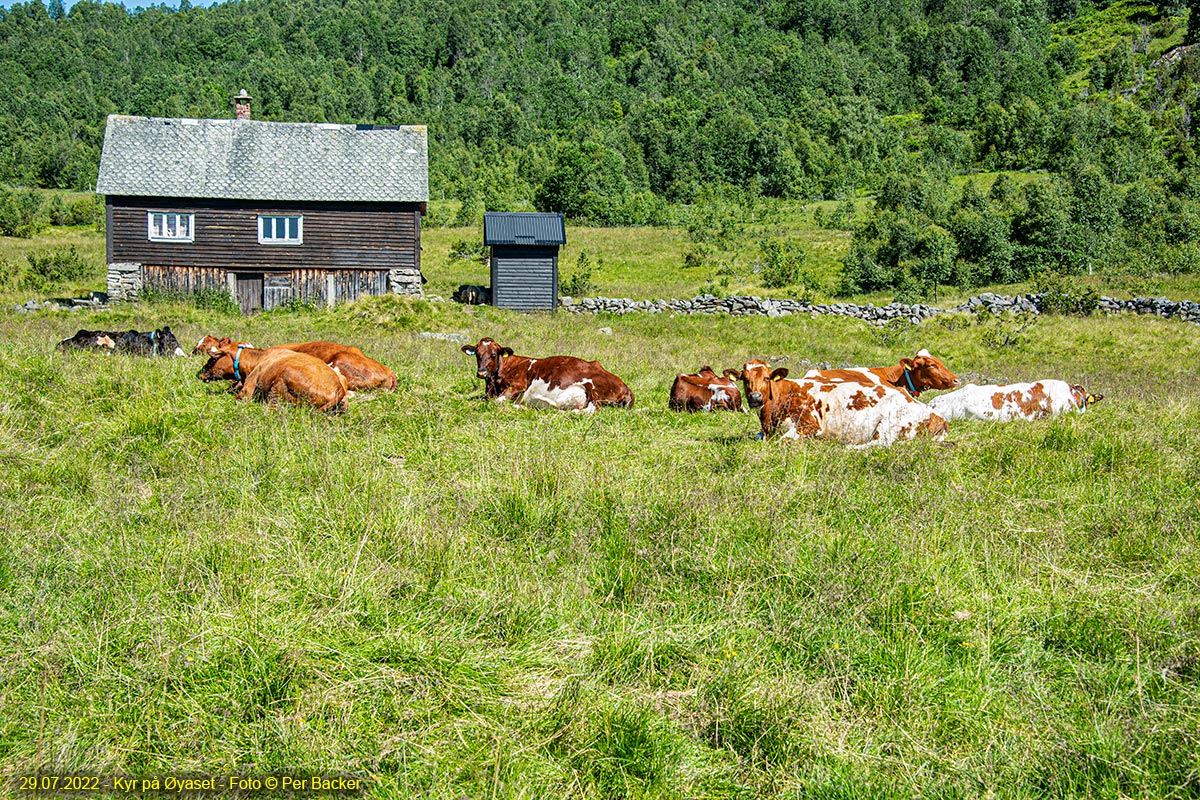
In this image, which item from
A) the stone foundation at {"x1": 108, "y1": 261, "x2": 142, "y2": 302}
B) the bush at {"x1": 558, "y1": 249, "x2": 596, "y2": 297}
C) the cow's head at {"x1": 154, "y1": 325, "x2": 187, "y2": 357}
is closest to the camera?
the cow's head at {"x1": 154, "y1": 325, "x2": 187, "y2": 357}

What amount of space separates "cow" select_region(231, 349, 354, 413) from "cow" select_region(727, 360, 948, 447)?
4751 mm

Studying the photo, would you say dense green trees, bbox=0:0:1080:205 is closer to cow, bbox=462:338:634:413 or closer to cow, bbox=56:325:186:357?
cow, bbox=56:325:186:357

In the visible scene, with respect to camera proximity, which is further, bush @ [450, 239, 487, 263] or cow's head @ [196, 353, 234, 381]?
bush @ [450, 239, 487, 263]

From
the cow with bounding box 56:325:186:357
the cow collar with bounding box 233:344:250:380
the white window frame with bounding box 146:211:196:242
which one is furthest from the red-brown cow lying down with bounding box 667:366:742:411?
the white window frame with bounding box 146:211:196:242

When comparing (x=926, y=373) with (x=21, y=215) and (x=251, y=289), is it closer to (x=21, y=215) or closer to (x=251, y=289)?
(x=251, y=289)

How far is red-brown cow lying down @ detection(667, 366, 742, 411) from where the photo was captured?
12047 millimetres

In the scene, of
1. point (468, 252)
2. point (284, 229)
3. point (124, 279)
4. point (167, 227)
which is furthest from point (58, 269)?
point (468, 252)

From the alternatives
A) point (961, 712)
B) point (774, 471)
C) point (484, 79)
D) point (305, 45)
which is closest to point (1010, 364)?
point (774, 471)

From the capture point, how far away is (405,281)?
3309 centimetres

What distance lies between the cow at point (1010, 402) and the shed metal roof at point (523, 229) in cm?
2295

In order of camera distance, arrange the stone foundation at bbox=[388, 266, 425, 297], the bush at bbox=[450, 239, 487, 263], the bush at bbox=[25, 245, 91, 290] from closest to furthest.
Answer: the stone foundation at bbox=[388, 266, 425, 297] → the bush at bbox=[25, 245, 91, 290] → the bush at bbox=[450, 239, 487, 263]

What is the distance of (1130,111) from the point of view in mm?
83688

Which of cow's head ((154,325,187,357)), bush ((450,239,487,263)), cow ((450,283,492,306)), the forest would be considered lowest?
cow's head ((154,325,187,357))

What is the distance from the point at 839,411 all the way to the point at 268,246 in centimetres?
2787
